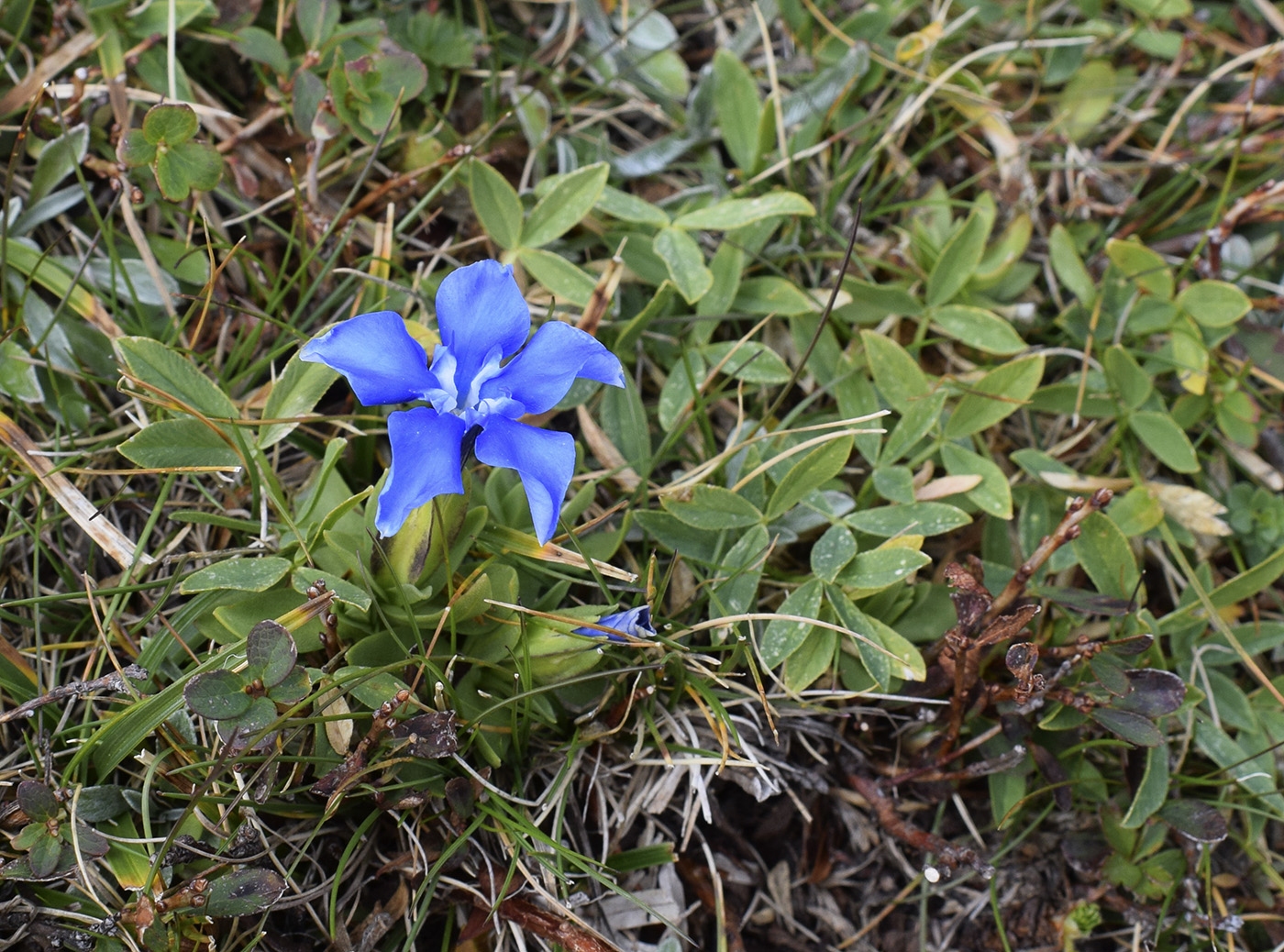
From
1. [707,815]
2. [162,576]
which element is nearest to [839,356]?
[707,815]

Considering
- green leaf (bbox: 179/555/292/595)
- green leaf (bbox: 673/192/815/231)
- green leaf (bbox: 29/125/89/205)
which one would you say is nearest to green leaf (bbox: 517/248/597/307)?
green leaf (bbox: 673/192/815/231)

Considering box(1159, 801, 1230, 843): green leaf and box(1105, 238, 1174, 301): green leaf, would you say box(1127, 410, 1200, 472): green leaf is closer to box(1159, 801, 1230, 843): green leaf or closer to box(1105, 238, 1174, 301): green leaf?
box(1105, 238, 1174, 301): green leaf

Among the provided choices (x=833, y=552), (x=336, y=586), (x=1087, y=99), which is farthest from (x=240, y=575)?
(x=1087, y=99)

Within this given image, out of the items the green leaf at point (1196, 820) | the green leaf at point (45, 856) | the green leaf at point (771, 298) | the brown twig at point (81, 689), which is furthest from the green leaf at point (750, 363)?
the green leaf at point (45, 856)

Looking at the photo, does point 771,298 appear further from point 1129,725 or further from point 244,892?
point 244,892

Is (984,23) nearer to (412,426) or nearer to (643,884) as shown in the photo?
(412,426)

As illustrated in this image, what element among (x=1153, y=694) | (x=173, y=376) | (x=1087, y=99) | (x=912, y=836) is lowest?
(x=912, y=836)
